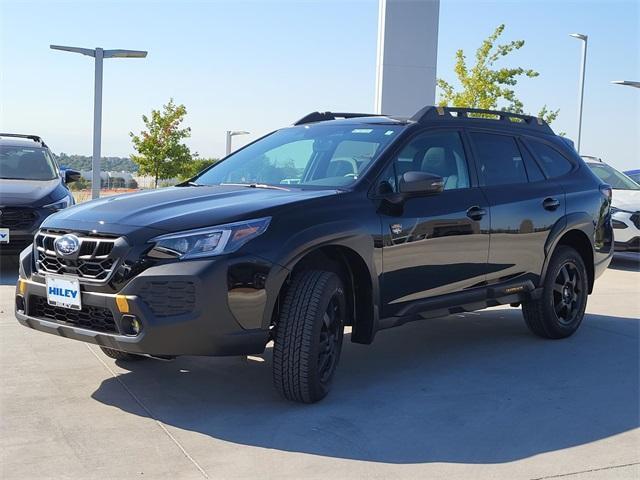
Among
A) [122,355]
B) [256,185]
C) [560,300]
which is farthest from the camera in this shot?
[560,300]

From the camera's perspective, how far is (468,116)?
20.0 ft

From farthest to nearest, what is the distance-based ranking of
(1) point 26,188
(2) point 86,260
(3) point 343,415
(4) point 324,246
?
(1) point 26,188, (4) point 324,246, (3) point 343,415, (2) point 86,260

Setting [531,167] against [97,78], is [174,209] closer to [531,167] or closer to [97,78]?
[531,167]

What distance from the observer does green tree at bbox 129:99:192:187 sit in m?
36.2

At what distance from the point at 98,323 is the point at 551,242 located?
3698 mm

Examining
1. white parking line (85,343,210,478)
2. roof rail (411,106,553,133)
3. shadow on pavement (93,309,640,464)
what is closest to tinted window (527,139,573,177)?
roof rail (411,106,553,133)

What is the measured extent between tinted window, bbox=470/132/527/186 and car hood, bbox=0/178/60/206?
580 centimetres

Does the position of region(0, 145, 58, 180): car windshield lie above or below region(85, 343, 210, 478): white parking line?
above

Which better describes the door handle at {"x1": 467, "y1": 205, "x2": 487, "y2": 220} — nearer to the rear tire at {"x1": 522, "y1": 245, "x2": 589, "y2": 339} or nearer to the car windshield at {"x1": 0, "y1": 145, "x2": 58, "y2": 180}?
the rear tire at {"x1": 522, "y1": 245, "x2": 589, "y2": 339}

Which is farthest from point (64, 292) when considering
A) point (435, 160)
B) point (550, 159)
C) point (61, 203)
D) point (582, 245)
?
point (61, 203)


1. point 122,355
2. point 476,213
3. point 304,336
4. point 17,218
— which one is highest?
point 476,213

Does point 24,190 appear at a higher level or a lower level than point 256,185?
lower

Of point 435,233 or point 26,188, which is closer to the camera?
point 435,233

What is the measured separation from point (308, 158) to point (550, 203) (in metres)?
2.12
